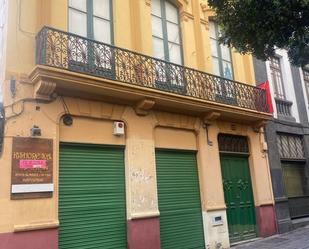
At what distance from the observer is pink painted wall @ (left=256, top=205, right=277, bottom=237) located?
12.7 meters

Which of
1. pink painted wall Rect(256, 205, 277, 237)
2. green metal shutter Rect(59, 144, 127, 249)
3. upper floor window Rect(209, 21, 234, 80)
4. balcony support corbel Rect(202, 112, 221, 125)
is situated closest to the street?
pink painted wall Rect(256, 205, 277, 237)

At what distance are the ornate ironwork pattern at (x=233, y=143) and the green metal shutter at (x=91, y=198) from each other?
403cm

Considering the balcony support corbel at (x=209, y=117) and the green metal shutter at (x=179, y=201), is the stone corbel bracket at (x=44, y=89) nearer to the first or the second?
the green metal shutter at (x=179, y=201)

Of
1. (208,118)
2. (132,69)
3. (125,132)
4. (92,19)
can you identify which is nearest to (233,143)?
(208,118)

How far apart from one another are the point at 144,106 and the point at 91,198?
2773 mm

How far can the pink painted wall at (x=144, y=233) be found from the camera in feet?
30.5

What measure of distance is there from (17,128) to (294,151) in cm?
1116

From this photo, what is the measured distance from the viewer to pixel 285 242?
37.8 ft

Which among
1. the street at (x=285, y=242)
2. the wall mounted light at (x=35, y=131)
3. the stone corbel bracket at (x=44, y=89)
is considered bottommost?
the street at (x=285, y=242)

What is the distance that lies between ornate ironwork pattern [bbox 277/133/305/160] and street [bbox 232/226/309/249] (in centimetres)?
303

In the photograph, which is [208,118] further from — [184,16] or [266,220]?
[266,220]

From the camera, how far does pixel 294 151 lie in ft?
50.1

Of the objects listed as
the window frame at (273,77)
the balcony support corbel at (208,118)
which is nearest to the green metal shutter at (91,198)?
the balcony support corbel at (208,118)

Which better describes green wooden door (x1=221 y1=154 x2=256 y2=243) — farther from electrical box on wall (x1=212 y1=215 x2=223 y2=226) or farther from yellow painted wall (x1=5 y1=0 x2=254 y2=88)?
yellow painted wall (x1=5 y1=0 x2=254 y2=88)
